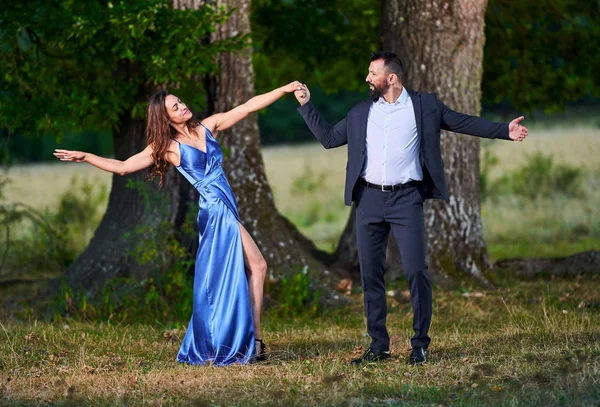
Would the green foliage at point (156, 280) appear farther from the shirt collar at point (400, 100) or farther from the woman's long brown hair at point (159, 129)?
the shirt collar at point (400, 100)

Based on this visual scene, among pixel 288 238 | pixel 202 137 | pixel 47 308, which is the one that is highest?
pixel 202 137

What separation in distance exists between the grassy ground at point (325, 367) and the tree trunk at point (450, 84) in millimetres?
1453

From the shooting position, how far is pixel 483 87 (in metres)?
15.8

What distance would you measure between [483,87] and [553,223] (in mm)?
4490

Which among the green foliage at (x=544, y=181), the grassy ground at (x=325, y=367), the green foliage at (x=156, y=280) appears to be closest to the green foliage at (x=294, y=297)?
the grassy ground at (x=325, y=367)

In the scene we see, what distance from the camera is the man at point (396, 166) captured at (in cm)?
733

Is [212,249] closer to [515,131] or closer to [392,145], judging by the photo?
[392,145]

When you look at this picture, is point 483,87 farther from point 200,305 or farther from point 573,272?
point 200,305

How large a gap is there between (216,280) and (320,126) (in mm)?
1371

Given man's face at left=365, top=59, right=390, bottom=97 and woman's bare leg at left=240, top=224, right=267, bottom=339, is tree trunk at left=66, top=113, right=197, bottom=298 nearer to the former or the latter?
woman's bare leg at left=240, top=224, right=267, bottom=339

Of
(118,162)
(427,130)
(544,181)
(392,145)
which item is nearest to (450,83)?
(427,130)

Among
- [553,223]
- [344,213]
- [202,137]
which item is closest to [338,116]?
[344,213]

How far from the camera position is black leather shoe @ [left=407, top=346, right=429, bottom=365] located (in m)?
7.39

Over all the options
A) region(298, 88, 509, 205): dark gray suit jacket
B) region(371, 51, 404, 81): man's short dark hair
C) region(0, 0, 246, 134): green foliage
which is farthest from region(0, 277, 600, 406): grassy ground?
region(0, 0, 246, 134): green foliage
